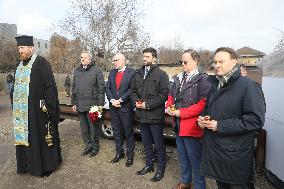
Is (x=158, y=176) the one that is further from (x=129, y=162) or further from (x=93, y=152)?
(x=93, y=152)

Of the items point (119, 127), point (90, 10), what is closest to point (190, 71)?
point (119, 127)

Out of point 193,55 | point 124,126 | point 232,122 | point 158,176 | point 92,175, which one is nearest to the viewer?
point 232,122

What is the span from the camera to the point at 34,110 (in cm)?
541

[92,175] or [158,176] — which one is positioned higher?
[158,176]

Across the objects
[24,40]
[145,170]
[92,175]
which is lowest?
[92,175]

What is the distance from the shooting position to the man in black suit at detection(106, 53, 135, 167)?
18.9 feet

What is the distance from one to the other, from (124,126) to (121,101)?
0.48 m

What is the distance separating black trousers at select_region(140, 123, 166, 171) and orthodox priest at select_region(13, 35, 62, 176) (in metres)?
1.54

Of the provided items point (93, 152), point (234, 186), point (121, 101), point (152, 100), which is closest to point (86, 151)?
point (93, 152)

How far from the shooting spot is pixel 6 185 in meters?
5.15

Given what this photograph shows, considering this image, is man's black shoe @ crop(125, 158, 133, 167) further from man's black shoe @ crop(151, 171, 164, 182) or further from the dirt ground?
man's black shoe @ crop(151, 171, 164, 182)

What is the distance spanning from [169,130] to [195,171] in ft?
7.01

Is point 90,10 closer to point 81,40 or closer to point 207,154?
point 81,40

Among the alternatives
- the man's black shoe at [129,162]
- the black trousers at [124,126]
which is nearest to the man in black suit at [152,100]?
the black trousers at [124,126]
